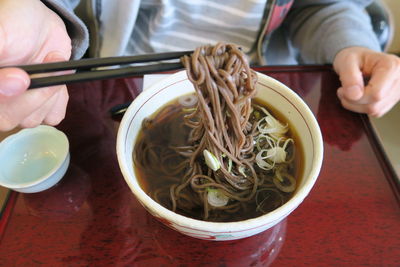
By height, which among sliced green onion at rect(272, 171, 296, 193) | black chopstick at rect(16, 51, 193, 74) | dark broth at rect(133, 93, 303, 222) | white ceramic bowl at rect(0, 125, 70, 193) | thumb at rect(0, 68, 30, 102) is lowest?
white ceramic bowl at rect(0, 125, 70, 193)

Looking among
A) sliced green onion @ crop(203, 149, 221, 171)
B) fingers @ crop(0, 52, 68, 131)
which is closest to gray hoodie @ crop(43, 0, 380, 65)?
fingers @ crop(0, 52, 68, 131)

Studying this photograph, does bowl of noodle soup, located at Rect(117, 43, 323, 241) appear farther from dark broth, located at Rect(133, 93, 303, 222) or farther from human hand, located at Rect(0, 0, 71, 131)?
human hand, located at Rect(0, 0, 71, 131)

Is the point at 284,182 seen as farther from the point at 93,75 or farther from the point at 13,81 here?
the point at 13,81

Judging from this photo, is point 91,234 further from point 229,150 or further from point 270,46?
point 270,46

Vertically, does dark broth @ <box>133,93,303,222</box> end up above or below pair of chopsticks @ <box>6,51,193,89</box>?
below

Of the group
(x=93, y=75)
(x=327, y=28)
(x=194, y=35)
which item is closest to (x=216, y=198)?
(x=93, y=75)

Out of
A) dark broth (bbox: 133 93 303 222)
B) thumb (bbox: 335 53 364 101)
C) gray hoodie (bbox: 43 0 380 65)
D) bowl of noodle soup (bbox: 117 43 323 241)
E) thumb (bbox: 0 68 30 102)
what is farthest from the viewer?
gray hoodie (bbox: 43 0 380 65)

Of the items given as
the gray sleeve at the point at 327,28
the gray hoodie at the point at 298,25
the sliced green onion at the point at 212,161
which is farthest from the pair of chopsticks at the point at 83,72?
the gray sleeve at the point at 327,28

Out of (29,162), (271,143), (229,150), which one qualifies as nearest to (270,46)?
(271,143)
